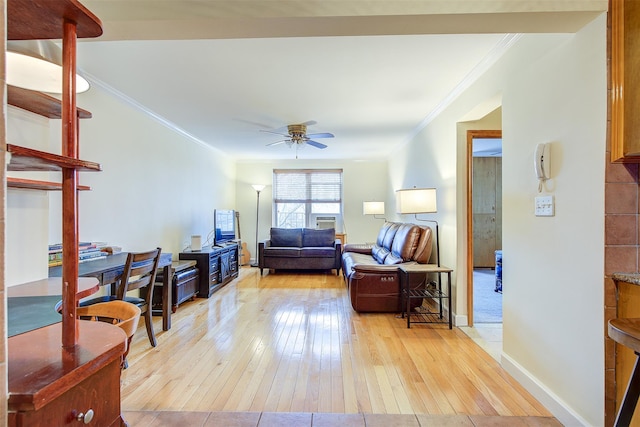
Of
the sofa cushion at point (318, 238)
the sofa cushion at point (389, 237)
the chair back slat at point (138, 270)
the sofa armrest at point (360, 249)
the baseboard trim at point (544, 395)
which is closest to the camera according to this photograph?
the baseboard trim at point (544, 395)

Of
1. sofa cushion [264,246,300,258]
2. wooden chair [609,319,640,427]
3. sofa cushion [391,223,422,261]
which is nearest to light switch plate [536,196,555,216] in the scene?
wooden chair [609,319,640,427]

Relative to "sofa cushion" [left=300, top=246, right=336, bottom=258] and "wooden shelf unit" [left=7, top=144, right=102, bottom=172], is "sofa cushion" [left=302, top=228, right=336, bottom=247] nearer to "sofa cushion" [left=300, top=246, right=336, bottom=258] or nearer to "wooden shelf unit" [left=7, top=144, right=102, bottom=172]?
"sofa cushion" [left=300, top=246, right=336, bottom=258]

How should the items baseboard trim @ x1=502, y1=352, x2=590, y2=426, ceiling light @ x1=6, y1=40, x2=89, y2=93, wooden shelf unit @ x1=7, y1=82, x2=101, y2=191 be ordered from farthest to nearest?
baseboard trim @ x1=502, y1=352, x2=590, y2=426 < ceiling light @ x1=6, y1=40, x2=89, y2=93 < wooden shelf unit @ x1=7, y1=82, x2=101, y2=191

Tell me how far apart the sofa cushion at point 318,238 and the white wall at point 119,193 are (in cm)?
199

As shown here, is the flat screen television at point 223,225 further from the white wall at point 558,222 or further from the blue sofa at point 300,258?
the white wall at point 558,222

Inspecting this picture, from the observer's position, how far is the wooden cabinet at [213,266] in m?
4.22

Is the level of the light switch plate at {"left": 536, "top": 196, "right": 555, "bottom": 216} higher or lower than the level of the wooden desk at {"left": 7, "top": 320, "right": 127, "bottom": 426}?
higher

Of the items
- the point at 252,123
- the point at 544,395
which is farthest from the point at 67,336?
the point at 252,123

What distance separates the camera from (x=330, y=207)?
24.3 feet

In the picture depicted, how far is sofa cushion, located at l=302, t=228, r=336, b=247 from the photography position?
6.23 m

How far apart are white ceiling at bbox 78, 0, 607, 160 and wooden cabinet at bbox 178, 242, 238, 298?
1.82 meters

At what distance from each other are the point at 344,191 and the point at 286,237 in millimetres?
1904

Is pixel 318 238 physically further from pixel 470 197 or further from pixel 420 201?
pixel 470 197

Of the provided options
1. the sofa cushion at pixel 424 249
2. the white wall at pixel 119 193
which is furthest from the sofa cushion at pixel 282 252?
the sofa cushion at pixel 424 249
